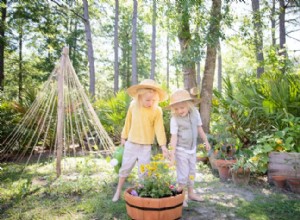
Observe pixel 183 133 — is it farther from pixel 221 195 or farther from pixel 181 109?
pixel 221 195

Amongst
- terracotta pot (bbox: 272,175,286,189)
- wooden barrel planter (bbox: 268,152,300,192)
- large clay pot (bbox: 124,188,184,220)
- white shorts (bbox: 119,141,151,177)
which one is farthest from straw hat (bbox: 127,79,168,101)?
terracotta pot (bbox: 272,175,286,189)

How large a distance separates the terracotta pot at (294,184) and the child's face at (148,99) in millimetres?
2109

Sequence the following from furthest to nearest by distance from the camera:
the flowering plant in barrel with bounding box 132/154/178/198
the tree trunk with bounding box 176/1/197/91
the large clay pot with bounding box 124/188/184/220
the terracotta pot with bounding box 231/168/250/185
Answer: the tree trunk with bounding box 176/1/197/91 < the terracotta pot with bounding box 231/168/250/185 < the flowering plant in barrel with bounding box 132/154/178/198 < the large clay pot with bounding box 124/188/184/220

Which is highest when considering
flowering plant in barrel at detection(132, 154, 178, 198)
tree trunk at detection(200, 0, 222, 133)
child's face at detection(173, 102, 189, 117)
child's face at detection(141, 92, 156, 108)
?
tree trunk at detection(200, 0, 222, 133)

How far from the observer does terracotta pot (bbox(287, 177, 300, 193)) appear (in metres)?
3.74

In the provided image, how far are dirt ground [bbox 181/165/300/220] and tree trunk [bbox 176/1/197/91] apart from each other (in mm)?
2363

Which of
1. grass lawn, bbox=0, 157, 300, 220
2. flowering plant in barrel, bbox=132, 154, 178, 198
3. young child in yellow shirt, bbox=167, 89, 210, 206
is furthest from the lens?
young child in yellow shirt, bbox=167, 89, 210, 206

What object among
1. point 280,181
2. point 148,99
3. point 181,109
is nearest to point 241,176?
point 280,181

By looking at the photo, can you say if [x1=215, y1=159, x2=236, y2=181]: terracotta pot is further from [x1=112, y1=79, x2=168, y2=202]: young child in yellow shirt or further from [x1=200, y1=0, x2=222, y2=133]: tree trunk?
[x1=200, y1=0, x2=222, y2=133]: tree trunk

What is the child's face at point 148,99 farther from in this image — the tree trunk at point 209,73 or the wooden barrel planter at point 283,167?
the tree trunk at point 209,73

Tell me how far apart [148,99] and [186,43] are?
3.32 m

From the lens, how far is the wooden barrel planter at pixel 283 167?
378cm

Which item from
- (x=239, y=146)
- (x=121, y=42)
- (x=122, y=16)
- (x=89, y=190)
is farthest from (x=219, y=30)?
(x=121, y=42)

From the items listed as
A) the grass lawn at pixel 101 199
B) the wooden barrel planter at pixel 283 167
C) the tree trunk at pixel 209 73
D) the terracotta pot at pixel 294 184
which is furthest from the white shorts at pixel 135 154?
the tree trunk at pixel 209 73
